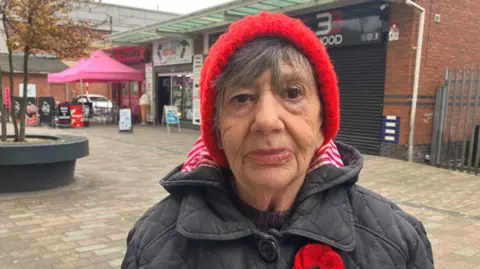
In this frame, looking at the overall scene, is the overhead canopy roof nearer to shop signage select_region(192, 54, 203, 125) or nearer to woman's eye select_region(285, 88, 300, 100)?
shop signage select_region(192, 54, 203, 125)

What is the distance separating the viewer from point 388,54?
905 cm

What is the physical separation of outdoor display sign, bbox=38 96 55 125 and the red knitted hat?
52.9 feet

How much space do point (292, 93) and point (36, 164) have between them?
5582 millimetres

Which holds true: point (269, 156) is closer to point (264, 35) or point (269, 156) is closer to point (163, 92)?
point (264, 35)

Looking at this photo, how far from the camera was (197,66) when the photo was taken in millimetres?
14961

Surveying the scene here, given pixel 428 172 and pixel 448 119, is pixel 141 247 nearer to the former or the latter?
pixel 428 172

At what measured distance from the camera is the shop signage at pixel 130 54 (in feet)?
60.4

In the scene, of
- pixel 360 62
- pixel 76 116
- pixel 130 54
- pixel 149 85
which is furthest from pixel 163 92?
pixel 360 62

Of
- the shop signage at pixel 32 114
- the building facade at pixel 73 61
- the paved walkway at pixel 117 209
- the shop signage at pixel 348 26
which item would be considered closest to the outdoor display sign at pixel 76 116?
the shop signage at pixel 32 114

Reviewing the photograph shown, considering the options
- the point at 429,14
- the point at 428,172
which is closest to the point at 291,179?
the point at 428,172

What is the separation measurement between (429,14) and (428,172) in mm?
3519

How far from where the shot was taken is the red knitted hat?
48.8 inches

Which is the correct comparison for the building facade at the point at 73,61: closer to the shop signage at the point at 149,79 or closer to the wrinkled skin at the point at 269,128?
the shop signage at the point at 149,79

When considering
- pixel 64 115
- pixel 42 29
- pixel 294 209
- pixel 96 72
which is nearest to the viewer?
pixel 294 209
